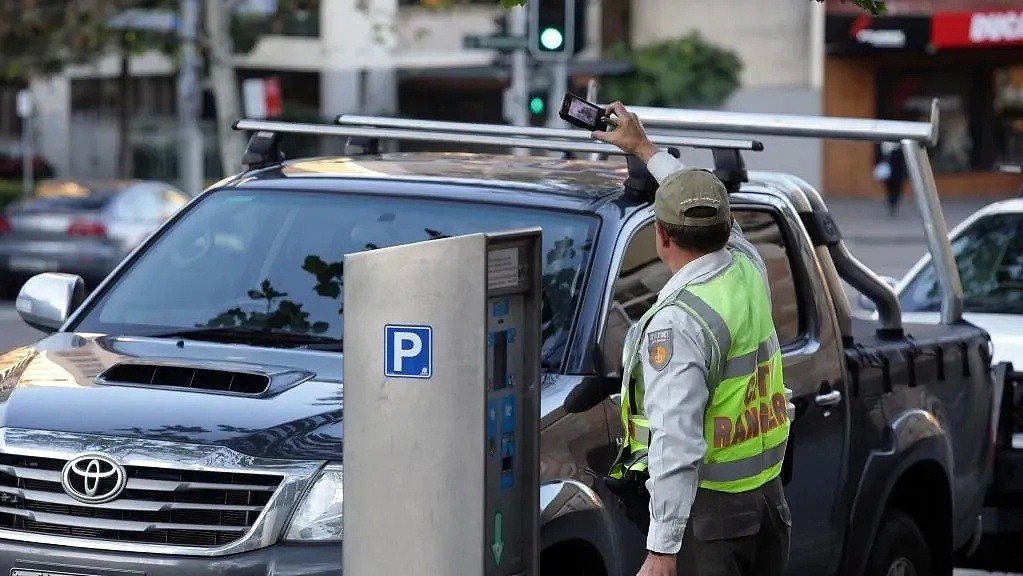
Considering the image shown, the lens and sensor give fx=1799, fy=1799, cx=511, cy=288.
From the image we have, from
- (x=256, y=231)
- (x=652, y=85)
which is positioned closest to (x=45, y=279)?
(x=256, y=231)

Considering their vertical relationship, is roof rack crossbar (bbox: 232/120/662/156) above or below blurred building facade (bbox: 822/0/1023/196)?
above

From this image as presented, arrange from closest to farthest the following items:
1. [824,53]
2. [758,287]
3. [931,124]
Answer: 1. [758,287]
2. [931,124]
3. [824,53]

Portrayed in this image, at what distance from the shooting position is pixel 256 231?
580 centimetres

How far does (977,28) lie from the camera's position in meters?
44.0

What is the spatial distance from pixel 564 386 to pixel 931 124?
102 inches

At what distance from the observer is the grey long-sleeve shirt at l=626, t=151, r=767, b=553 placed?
13.0ft

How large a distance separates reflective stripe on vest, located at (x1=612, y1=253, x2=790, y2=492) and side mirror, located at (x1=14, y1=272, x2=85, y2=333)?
2235 mm

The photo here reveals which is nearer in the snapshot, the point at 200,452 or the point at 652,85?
the point at 200,452

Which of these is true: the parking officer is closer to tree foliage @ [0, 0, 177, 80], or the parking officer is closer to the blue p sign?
the blue p sign

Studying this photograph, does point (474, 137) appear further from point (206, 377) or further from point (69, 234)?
point (69, 234)

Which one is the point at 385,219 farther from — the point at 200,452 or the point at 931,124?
the point at 931,124

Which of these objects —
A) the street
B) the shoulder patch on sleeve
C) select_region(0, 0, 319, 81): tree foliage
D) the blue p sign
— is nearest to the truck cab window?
the shoulder patch on sleeve

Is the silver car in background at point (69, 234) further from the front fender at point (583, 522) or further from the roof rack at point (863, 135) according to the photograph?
the front fender at point (583, 522)

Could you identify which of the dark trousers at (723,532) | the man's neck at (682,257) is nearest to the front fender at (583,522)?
the dark trousers at (723,532)
